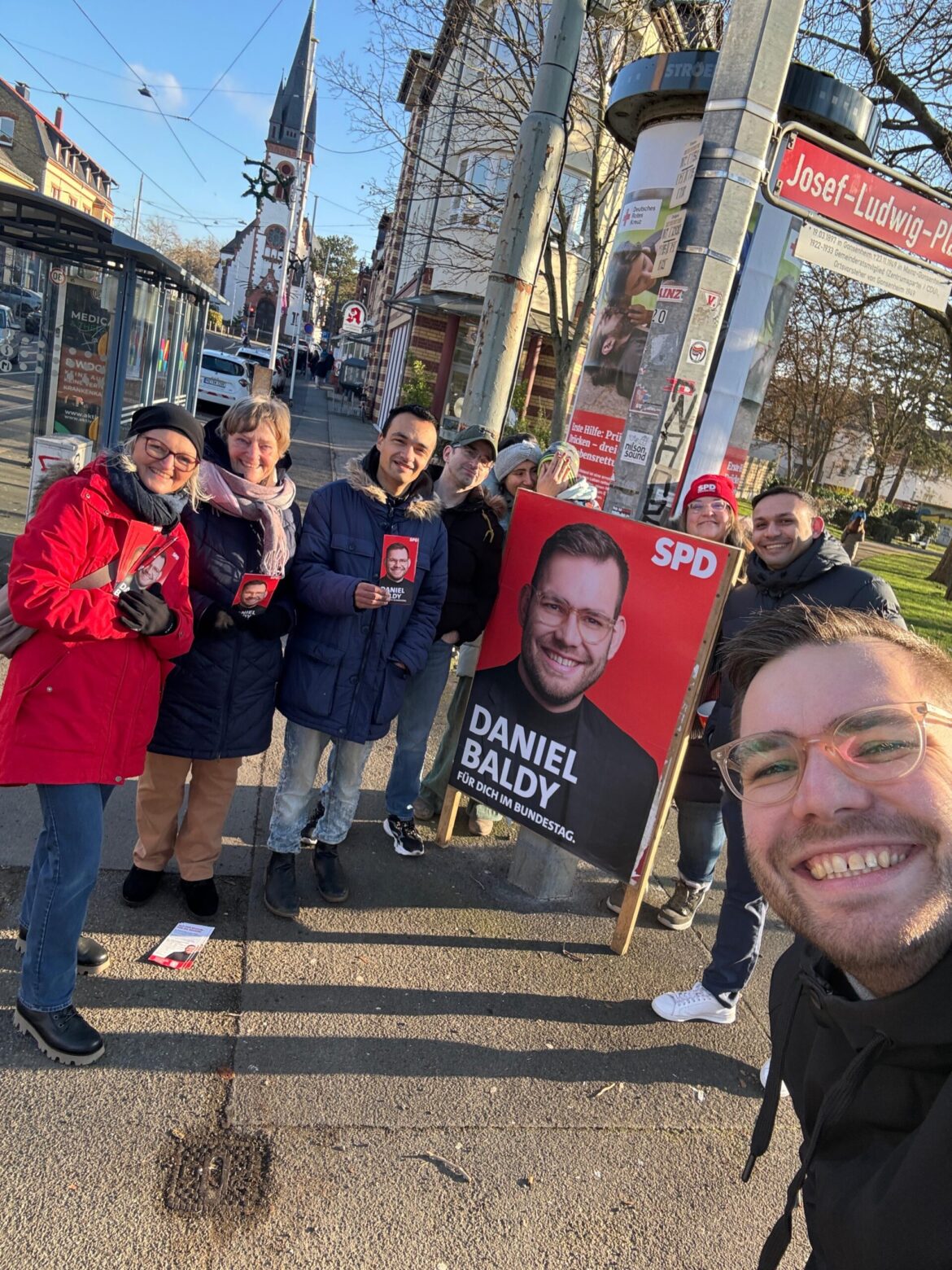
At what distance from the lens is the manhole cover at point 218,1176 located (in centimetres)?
218

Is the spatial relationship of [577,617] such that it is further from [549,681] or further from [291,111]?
[291,111]

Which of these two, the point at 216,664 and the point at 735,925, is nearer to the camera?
the point at 216,664

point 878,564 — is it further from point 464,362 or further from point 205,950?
point 205,950

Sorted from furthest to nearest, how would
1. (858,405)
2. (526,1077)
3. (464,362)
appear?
(858,405) < (464,362) < (526,1077)

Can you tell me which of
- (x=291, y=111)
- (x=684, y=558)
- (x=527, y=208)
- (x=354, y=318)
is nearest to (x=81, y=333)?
(x=527, y=208)

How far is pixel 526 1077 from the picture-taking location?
2875mm

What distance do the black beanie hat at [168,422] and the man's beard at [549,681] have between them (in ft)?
5.67

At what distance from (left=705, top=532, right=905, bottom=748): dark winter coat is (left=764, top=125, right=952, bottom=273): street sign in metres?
1.55

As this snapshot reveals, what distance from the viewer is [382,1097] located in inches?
105

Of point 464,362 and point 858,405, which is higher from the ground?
point 858,405

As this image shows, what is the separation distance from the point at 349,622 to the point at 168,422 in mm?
1101

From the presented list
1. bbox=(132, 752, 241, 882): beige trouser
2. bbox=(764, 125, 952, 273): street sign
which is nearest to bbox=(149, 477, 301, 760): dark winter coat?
bbox=(132, 752, 241, 882): beige trouser

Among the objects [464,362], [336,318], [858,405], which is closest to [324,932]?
[464,362]

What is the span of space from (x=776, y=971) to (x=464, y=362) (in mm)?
23875
